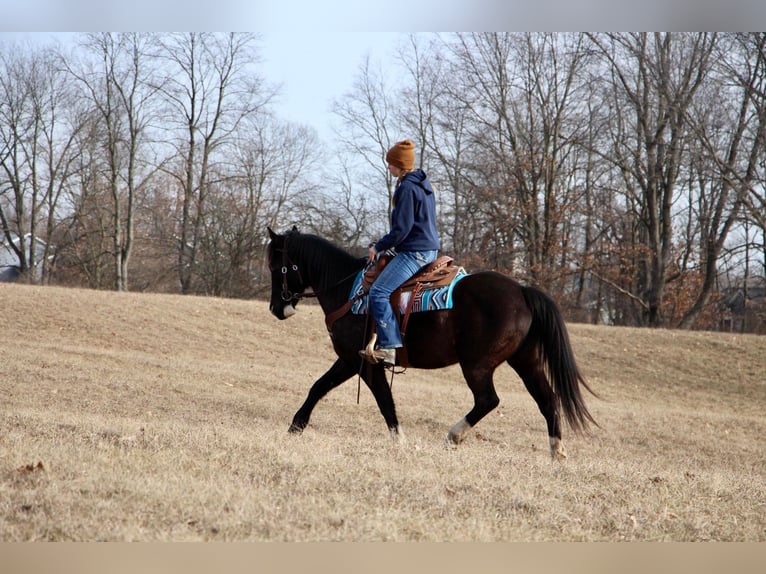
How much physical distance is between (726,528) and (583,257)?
3144 cm

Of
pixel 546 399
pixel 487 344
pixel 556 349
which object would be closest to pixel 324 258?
pixel 487 344

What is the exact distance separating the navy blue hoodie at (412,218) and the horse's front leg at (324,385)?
1.40m

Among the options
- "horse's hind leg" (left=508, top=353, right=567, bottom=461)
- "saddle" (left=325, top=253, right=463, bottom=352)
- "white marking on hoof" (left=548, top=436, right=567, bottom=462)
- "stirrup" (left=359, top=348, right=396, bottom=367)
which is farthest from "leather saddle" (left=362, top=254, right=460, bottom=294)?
"white marking on hoof" (left=548, top=436, right=567, bottom=462)

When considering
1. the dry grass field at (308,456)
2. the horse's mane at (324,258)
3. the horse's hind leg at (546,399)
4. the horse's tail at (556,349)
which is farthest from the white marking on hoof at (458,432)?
the horse's mane at (324,258)

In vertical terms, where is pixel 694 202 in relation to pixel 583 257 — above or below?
above

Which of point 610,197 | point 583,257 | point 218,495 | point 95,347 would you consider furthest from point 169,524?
point 610,197

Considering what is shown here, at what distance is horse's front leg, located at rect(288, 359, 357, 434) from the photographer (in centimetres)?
808

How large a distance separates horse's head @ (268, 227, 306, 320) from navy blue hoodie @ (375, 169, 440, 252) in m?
1.28

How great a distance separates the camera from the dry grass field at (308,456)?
14.8 feet

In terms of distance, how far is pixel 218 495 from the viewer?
4812mm

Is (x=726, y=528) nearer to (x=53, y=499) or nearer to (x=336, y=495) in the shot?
(x=336, y=495)

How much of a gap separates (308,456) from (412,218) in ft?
8.28

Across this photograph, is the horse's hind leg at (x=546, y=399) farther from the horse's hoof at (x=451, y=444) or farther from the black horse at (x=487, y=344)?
the horse's hoof at (x=451, y=444)

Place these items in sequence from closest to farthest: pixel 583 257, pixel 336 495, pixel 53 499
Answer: pixel 53 499 < pixel 336 495 < pixel 583 257
